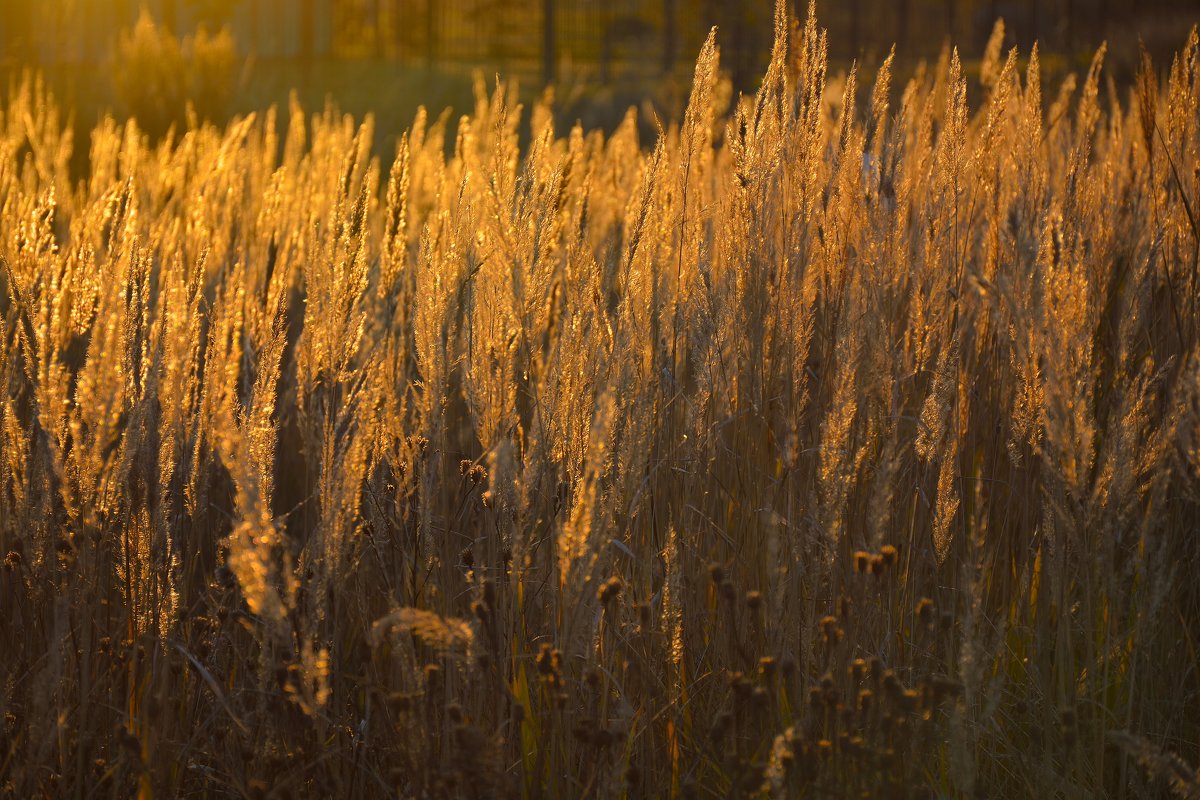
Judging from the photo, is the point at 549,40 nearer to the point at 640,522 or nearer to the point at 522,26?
the point at 522,26

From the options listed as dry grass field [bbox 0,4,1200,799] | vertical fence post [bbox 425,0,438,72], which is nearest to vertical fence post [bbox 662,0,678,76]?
vertical fence post [bbox 425,0,438,72]

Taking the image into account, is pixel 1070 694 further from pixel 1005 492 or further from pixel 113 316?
pixel 113 316

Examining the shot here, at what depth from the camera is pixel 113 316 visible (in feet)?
5.57

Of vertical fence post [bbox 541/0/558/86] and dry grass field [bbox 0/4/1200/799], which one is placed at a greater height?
vertical fence post [bbox 541/0/558/86]

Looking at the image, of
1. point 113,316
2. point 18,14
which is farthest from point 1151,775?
point 18,14

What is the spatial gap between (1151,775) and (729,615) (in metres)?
0.60

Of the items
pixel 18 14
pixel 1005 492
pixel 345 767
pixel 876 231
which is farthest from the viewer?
pixel 18 14

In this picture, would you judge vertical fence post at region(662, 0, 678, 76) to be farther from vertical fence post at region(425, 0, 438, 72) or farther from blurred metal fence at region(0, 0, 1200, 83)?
vertical fence post at region(425, 0, 438, 72)

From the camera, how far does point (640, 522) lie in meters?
2.21

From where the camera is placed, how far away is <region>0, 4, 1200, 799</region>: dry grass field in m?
1.63

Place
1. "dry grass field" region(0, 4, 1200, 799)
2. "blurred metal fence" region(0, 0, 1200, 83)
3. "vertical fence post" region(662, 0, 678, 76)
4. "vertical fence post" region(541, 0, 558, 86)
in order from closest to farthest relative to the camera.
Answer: "dry grass field" region(0, 4, 1200, 799), "vertical fence post" region(541, 0, 558, 86), "vertical fence post" region(662, 0, 678, 76), "blurred metal fence" region(0, 0, 1200, 83)

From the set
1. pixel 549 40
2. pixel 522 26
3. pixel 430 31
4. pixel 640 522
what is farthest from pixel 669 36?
pixel 640 522

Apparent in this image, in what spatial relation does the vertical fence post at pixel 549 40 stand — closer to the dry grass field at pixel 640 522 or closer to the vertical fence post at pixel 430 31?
the vertical fence post at pixel 430 31

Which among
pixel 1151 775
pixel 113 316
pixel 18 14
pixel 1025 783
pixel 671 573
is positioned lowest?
pixel 1025 783
